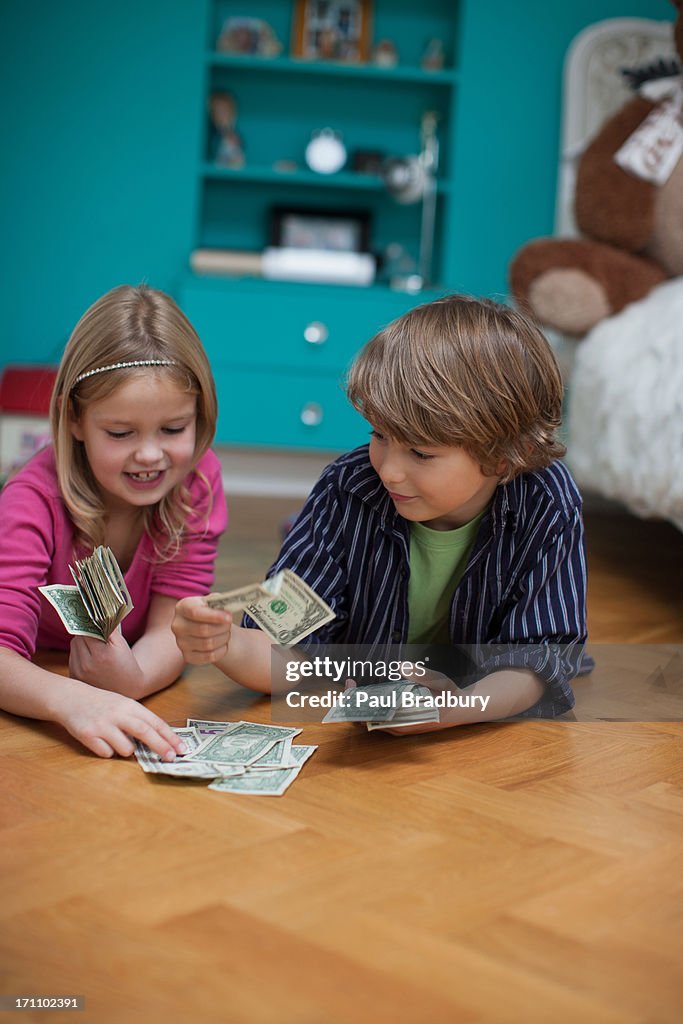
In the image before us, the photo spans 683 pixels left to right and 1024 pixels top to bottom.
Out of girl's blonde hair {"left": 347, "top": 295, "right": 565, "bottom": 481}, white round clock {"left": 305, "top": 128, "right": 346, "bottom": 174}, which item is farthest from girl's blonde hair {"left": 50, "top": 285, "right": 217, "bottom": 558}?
white round clock {"left": 305, "top": 128, "right": 346, "bottom": 174}

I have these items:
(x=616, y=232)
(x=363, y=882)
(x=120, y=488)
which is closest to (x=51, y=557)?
(x=120, y=488)

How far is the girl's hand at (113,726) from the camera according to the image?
129cm

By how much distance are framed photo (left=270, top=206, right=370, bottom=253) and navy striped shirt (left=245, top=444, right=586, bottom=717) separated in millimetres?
2776

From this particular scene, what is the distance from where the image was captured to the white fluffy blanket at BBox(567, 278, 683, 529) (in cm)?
206

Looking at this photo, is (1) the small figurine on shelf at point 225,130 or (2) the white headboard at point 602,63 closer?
(2) the white headboard at point 602,63

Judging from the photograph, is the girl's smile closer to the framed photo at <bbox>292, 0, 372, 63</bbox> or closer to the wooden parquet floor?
the wooden parquet floor

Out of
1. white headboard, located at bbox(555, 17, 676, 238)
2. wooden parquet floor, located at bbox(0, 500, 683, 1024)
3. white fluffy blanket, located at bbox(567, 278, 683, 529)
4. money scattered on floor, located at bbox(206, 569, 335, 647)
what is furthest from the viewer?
white headboard, located at bbox(555, 17, 676, 238)

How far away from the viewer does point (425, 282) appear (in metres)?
4.08

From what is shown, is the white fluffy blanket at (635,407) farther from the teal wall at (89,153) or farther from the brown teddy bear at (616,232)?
the teal wall at (89,153)

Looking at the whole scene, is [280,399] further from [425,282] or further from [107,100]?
[107,100]

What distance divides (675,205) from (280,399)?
1.48 metres

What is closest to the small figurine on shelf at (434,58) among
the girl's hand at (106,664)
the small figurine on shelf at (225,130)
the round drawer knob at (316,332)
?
the small figurine on shelf at (225,130)

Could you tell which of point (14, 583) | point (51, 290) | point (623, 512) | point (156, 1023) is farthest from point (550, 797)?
point (51, 290)

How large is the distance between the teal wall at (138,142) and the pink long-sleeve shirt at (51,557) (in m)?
2.59
